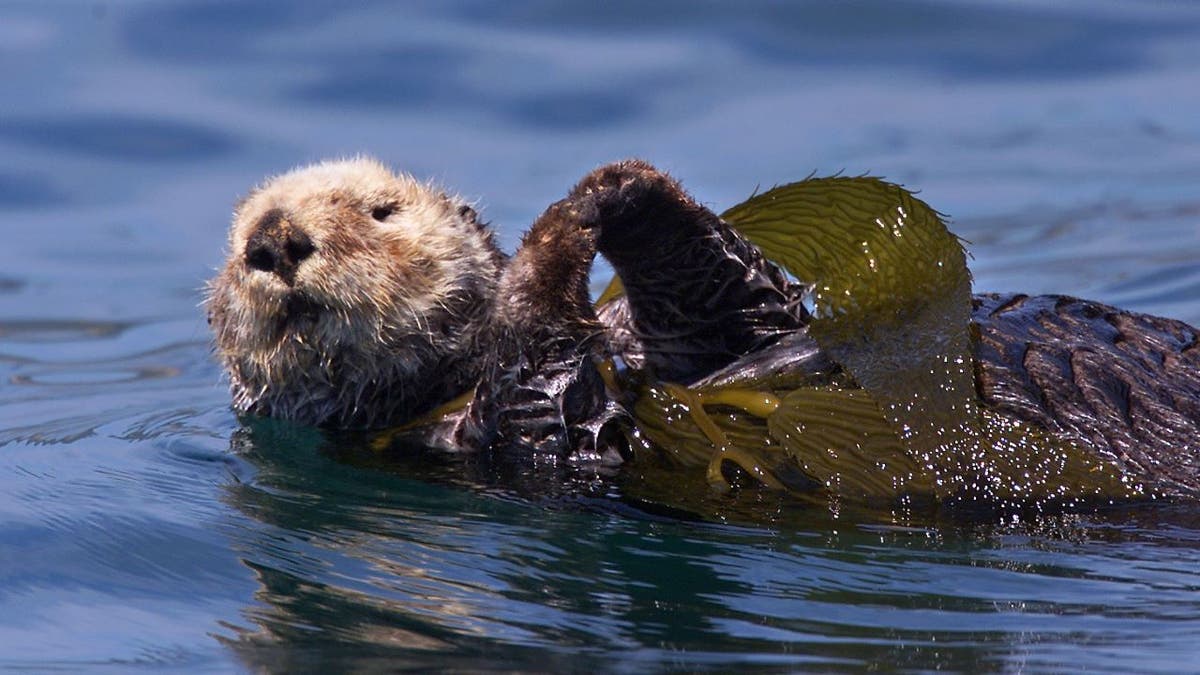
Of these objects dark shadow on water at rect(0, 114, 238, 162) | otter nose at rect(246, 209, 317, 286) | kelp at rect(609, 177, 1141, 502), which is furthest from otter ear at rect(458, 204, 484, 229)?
dark shadow on water at rect(0, 114, 238, 162)

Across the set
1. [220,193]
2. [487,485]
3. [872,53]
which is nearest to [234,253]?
[487,485]

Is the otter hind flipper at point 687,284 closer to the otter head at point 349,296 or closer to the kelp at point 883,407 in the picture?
the kelp at point 883,407

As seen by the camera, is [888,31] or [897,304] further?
[888,31]

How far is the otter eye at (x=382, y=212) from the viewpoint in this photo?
4438 mm

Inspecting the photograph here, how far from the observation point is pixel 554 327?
4043 millimetres

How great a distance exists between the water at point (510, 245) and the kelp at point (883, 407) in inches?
4.9

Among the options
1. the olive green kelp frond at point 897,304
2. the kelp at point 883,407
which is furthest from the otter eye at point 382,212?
the olive green kelp frond at point 897,304

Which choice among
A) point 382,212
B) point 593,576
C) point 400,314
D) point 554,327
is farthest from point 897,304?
point 382,212

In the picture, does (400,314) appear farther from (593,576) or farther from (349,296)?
(593,576)

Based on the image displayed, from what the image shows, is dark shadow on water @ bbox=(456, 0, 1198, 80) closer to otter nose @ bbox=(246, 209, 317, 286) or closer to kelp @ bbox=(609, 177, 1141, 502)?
kelp @ bbox=(609, 177, 1141, 502)

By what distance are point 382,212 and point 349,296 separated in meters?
0.37

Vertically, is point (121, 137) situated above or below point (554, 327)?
above

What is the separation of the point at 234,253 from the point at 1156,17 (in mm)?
7498

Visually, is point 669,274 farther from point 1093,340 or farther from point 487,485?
point 1093,340
